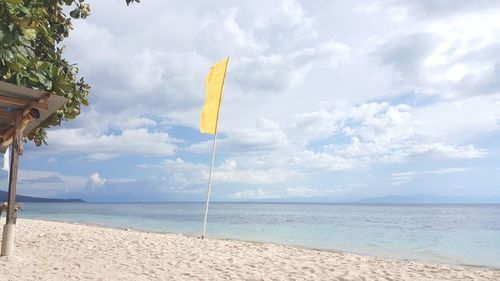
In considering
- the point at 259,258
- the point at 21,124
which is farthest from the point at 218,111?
the point at 21,124

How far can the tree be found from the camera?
4.19 meters

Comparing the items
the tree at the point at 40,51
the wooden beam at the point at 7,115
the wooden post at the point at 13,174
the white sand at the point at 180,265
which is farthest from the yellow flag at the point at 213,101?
the wooden post at the point at 13,174

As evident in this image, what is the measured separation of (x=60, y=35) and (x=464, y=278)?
9.16 metres

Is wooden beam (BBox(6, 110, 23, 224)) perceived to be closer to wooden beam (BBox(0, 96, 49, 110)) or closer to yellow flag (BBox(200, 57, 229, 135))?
wooden beam (BBox(0, 96, 49, 110))

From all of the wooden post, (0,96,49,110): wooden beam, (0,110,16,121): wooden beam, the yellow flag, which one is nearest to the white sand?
the wooden post

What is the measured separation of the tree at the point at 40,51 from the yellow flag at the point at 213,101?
4.82m

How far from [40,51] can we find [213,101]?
6.41m

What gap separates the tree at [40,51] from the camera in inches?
165

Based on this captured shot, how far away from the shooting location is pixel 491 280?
833cm

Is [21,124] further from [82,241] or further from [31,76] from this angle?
[82,241]

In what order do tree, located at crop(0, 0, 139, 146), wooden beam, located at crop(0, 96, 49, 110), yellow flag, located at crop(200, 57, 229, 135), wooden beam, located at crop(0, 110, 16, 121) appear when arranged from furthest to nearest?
yellow flag, located at crop(200, 57, 229, 135)
wooden beam, located at crop(0, 110, 16, 121)
wooden beam, located at crop(0, 96, 49, 110)
tree, located at crop(0, 0, 139, 146)

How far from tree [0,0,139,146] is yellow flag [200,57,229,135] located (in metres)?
4.82

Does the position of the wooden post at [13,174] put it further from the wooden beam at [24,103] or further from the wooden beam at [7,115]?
the wooden beam at [24,103]

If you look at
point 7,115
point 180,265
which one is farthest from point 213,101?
point 7,115
